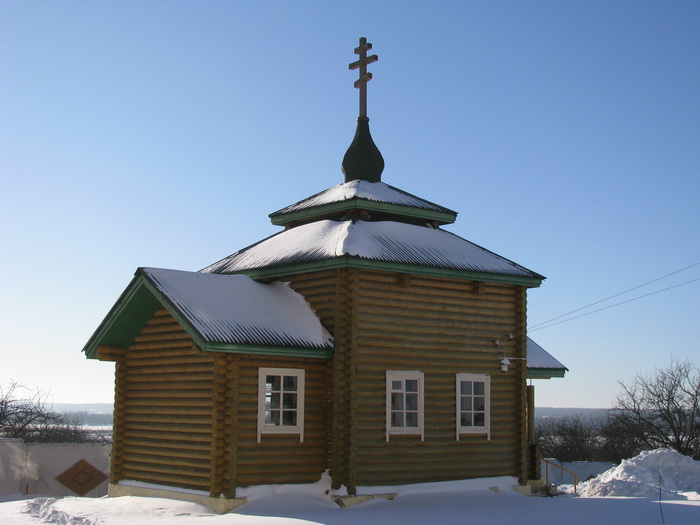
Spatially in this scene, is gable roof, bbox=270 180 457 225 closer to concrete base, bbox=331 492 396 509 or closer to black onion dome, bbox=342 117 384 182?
black onion dome, bbox=342 117 384 182

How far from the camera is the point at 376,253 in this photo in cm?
1803

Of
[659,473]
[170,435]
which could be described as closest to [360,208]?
[170,435]

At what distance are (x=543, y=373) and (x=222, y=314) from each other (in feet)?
27.0

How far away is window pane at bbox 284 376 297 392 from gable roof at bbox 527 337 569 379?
6.24m

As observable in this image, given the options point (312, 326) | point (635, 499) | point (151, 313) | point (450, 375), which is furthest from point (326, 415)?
point (635, 499)

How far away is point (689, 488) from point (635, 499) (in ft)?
24.5

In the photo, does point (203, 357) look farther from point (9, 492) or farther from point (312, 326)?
point (9, 492)

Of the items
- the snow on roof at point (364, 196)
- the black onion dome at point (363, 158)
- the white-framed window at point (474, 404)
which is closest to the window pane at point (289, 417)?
the white-framed window at point (474, 404)

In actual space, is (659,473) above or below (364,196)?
below

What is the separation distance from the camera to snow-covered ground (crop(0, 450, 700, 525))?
15469 millimetres

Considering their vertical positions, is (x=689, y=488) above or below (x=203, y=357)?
below

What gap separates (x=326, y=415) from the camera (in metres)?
17.8

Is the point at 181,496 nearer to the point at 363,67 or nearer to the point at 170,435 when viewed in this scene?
the point at 170,435

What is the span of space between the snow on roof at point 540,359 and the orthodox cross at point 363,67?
23.6ft
